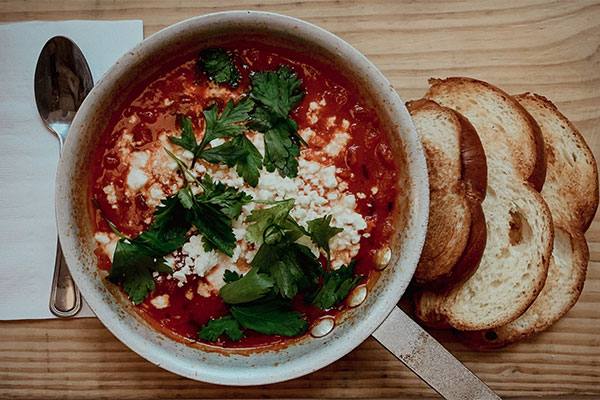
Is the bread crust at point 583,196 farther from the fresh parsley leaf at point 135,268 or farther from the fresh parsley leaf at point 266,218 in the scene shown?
the fresh parsley leaf at point 135,268

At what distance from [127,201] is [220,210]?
412 mm

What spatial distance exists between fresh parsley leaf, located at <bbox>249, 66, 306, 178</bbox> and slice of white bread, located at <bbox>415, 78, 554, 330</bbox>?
93 cm

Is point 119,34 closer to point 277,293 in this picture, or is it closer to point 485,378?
point 277,293

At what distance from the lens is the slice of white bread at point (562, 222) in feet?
9.23

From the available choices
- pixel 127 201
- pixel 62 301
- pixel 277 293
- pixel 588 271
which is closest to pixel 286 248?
pixel 277 293

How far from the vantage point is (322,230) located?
7.59 ft

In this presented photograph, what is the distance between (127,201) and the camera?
7.91ft

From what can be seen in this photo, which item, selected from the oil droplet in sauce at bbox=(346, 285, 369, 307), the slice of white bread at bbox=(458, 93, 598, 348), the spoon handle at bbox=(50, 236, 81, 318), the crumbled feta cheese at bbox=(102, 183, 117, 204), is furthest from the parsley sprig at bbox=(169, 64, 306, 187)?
the slice of white bread at bbox=(458, 93, 598, 348)

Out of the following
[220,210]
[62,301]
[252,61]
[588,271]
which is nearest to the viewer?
[220,210]

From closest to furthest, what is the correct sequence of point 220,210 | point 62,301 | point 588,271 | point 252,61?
point 220,210, point 252,61, point 62,301, point 588,271

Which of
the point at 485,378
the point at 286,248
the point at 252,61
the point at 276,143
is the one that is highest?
the point at 252,61

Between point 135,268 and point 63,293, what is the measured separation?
23.6 inches

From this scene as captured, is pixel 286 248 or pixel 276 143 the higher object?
pixel 276 143

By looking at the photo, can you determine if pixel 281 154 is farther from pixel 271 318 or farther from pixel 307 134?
pixel 271 318
